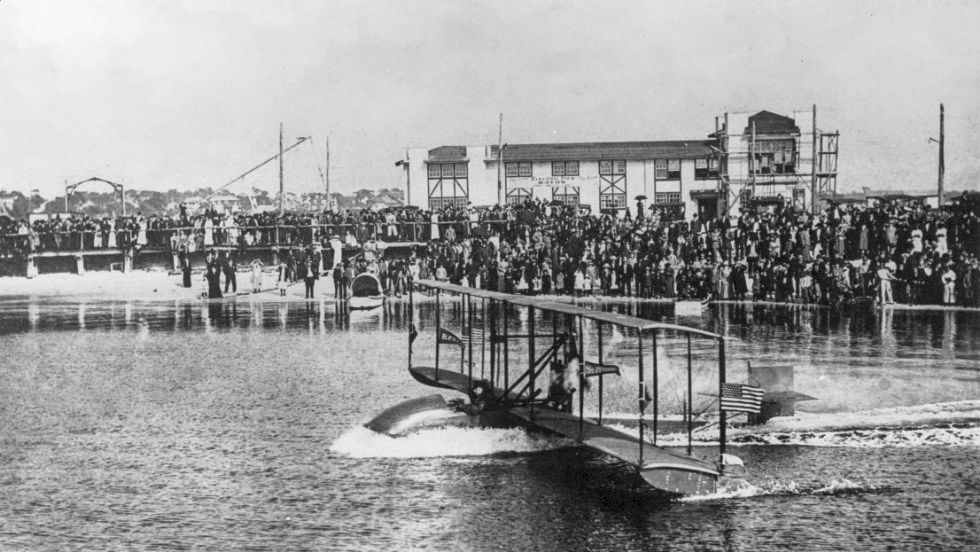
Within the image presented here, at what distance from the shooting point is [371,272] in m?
39.7

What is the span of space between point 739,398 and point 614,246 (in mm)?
28581

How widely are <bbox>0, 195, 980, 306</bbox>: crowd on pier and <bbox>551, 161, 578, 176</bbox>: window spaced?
10.2 metres

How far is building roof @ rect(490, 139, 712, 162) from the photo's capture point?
58375 millimetres

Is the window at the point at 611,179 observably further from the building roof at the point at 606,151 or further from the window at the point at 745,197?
the window at the point at 745,197

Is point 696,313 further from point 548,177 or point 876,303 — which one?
point 548,177

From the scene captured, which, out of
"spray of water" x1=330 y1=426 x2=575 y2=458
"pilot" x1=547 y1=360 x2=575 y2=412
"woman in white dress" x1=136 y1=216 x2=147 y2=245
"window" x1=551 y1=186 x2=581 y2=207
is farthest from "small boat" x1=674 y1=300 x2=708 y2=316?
"woman in white dress" x1=136 y1=216 x2=147 y2=245

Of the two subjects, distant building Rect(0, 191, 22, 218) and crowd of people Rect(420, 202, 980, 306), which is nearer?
crowd of people Rect(420, 202, 980, 306)

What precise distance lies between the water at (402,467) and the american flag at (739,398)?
972mm

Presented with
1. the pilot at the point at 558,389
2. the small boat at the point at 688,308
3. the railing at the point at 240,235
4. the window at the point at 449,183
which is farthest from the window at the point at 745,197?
the pilot at the point at 558,389

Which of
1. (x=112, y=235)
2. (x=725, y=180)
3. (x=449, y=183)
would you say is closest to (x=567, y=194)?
(x=449, y=183)

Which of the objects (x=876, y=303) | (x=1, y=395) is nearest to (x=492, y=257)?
(x=876, y=303)

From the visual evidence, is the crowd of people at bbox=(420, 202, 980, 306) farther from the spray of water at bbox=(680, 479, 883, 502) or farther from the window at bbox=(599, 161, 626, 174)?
the spray of water at bbox=(680, 479, 883, 502)

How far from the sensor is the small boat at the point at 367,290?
125ft

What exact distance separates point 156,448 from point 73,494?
8.33 feet
